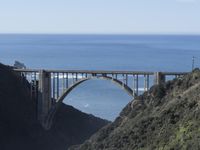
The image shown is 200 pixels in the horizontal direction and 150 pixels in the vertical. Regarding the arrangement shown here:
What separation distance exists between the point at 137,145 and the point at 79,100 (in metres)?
65.8

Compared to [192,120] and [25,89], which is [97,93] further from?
[192,120]

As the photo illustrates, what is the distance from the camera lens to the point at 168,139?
34.2 meters

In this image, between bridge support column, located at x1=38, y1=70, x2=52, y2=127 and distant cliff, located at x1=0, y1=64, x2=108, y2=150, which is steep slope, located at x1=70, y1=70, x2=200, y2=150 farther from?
bridge support column, located at x1=38, y1=70, x2=52, y2=127

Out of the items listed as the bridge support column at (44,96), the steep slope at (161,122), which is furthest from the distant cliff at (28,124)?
the steep slope at (161,122)

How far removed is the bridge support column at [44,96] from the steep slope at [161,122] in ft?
70.7

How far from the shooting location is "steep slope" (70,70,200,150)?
33.3 meters

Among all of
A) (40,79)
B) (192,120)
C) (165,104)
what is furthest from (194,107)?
(40,79)

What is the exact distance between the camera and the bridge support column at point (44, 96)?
67.6 meters

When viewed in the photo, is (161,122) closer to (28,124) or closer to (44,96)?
(28,124)

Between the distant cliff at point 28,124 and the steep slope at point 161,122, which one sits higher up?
the steep slope at point 161,122

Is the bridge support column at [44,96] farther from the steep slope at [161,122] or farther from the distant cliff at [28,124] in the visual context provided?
the steep slope at [161,122]

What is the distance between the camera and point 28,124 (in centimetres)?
6688

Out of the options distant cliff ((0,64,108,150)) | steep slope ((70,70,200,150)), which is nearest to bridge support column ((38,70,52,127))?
distant cliff ((0,64,108,150))

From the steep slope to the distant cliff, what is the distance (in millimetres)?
19532
